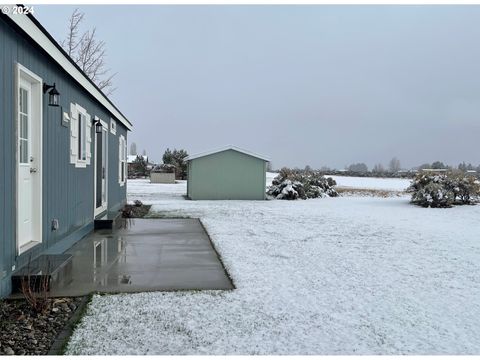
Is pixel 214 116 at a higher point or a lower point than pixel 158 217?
higher

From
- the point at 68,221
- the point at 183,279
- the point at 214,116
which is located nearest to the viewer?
the point at 183,279

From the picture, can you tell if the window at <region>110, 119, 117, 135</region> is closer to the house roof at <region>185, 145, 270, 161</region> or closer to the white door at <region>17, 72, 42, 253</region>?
the white door at <region>17, 72, 42, 253</region>

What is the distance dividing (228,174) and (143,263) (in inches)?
526

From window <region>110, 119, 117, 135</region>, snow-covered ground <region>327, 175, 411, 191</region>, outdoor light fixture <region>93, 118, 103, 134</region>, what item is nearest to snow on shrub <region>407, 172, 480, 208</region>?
window <region>110, 119, 117, 135</region>

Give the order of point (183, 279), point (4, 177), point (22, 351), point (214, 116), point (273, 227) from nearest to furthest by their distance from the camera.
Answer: point (22, 351)
point (4, 177)
point (183, 279)
point (273, 227)
point (214, 116)

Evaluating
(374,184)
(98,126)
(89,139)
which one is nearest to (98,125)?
(98,126)

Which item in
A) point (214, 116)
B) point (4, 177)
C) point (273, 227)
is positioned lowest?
point (273, 227)

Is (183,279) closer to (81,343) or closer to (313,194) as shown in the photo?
(81,343)

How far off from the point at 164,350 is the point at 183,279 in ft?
5.81

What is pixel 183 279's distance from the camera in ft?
15.4

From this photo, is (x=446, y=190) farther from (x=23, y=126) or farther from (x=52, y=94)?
(x=23, y=126)

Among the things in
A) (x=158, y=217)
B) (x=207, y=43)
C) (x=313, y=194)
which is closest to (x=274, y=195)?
(x=313, y=194)

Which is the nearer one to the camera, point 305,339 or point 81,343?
point 81,343

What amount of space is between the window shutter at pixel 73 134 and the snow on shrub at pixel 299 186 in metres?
13.4
